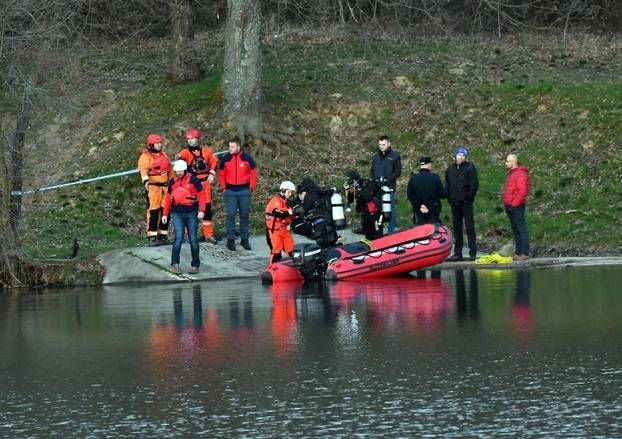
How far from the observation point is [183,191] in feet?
70.2

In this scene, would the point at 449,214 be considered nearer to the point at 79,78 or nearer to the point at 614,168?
the point at 614,168

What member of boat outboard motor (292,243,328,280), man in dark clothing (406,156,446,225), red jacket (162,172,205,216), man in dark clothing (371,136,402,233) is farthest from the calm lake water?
man in dark clothing (371,136,402,233)

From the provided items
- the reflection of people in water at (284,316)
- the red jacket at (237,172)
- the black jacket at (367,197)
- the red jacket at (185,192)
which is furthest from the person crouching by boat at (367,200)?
the red jacket at (185,192)

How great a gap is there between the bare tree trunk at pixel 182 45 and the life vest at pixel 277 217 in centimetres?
1431

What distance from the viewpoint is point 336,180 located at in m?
29.7

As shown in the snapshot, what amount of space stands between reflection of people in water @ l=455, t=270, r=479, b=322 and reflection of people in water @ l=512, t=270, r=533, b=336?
46cm

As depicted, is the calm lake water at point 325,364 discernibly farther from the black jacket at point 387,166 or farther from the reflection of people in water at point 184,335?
the black jacket at point 387,166

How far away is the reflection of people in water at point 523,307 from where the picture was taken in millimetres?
13680

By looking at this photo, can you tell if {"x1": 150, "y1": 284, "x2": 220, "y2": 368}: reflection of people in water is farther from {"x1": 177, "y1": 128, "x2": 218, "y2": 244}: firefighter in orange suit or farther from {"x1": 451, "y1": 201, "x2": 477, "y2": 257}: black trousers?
{"x1": 451, "y1": 201, "x2": 477, "y2": 257}: black trousers

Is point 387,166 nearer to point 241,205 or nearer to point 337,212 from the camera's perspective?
point 241,205

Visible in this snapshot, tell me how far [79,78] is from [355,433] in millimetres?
18470

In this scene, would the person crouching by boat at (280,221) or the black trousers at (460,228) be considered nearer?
the person crouching by boat at (280,221)

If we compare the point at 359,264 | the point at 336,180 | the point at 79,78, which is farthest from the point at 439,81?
the point at 359,264

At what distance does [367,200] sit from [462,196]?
2.06 m
